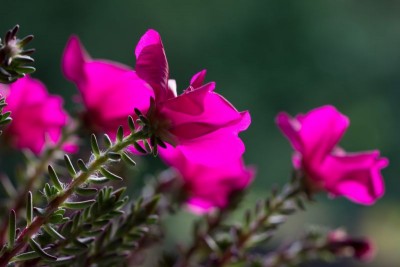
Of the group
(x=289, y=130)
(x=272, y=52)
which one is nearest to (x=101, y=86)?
(x=289, y=130)

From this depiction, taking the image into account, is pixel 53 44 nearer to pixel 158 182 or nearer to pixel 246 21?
pixel 246 21

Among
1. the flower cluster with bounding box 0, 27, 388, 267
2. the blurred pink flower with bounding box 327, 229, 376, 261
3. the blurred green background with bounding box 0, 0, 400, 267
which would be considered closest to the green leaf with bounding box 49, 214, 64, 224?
the flower cluster with bounding box 0, 27, 388, 267

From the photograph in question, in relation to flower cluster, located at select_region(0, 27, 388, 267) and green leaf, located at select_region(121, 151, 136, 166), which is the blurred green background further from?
green leaf, located at select_region(121, 151, 136, 166)

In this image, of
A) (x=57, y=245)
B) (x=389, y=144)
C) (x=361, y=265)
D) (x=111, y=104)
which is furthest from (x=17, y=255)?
(x=389, y=144)

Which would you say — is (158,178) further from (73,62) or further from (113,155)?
(113,155)

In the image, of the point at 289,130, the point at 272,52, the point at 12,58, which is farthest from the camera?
the point at 272,52
